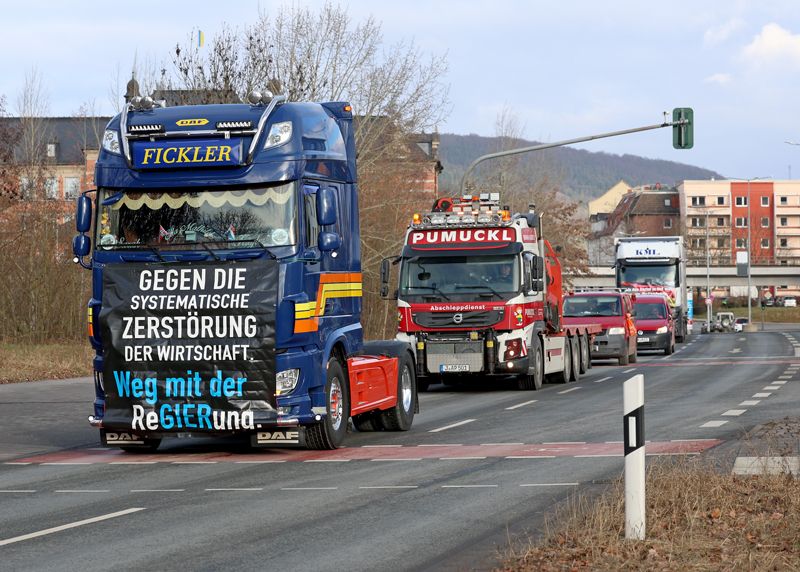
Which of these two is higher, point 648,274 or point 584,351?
point 648,274

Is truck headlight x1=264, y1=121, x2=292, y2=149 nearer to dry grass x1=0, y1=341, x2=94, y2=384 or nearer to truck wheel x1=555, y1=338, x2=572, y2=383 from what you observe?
dry grass x1=0, y1=341, x2=94, y2=384

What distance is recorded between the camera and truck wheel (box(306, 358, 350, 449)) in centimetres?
1503

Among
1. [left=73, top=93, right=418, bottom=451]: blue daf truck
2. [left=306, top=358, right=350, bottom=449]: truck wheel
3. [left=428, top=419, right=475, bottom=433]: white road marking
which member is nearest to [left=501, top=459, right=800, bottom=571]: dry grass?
[left=73, top=93, right=418, bottom=451]: blue daf truck

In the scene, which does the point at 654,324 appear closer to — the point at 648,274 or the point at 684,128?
the point at 648,274

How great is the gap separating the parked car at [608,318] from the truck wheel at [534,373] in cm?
1115

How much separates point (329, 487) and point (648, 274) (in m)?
46.6

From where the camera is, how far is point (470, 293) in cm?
2622

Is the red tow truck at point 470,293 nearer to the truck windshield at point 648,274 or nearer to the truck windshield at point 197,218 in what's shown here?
the truck windshield at point 197,218

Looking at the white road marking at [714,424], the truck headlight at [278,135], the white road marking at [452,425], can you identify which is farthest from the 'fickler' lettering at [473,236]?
the truck headlight at [278,135]

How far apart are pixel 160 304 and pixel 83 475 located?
1.90 metres

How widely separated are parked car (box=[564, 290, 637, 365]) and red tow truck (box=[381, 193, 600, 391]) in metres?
12.6

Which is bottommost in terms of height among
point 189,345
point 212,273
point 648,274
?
point 189,345

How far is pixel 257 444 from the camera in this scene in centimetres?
1488

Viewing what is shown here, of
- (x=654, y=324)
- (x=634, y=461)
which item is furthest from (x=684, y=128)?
(x=634, y=461)
